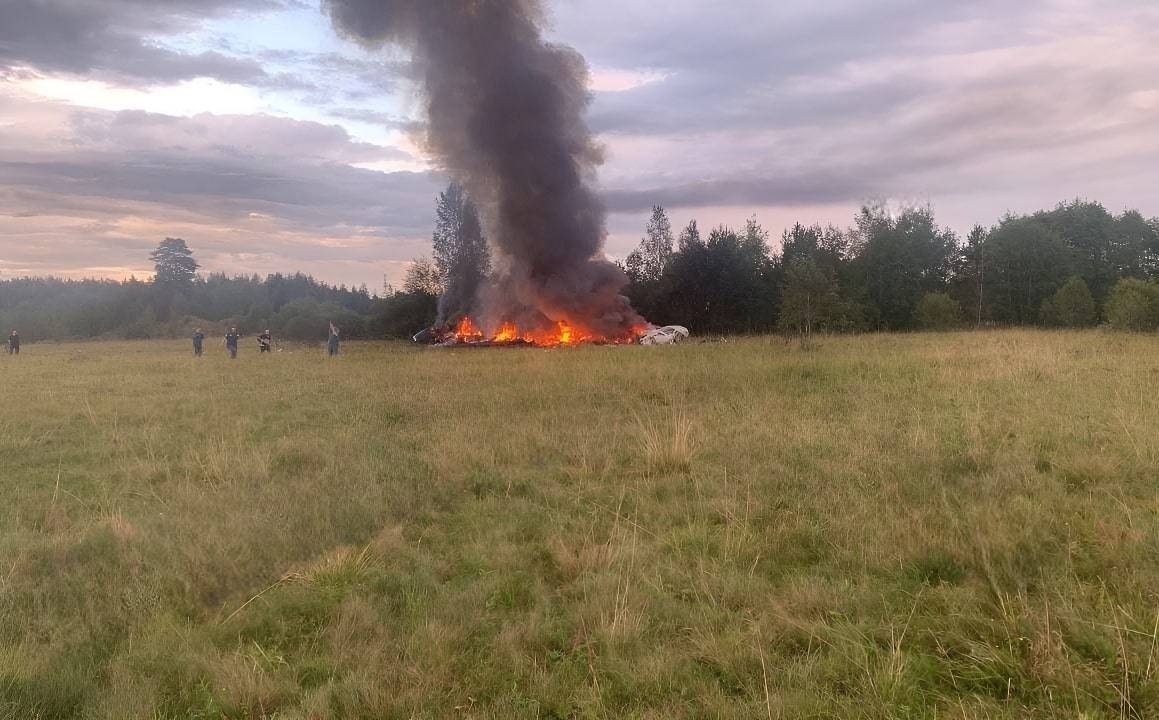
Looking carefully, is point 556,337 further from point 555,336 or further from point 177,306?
point 177,306

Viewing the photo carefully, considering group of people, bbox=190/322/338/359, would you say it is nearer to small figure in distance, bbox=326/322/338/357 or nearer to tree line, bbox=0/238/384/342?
small figure in distance, bbox=326/322/338/357

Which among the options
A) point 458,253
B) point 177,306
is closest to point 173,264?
point 177,306

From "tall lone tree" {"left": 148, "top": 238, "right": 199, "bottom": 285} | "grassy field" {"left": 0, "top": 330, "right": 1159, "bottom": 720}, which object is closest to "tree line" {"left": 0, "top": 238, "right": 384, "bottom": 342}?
"tall lone tree" {"left": 148, "top": 238, "right": 199, "bottom": 285}

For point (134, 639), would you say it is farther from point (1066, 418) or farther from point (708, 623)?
point (1066, 418)

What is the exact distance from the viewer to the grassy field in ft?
11.2

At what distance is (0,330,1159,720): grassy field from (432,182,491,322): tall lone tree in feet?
135

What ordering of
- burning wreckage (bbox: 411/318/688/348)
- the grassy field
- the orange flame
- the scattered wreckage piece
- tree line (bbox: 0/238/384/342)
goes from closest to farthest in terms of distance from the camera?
the grassy field, the scattered wreckage piece, burning wreckage (bbox: 411/318/688/348), the orange flame, tree line (bbox: 0/238/384/342)

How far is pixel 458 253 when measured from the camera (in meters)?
56.3

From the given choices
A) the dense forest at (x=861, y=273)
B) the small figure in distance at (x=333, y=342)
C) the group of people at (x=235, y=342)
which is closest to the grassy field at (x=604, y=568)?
the small figure in distance at (x=333, y=342)

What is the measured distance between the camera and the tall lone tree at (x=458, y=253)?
51688 mm

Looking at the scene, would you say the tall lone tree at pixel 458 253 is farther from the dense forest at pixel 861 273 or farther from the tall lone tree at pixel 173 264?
the tall lone tree at pixel 173 264

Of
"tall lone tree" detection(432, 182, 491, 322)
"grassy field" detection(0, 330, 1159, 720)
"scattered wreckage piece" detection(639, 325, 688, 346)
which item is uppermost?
"tall lone tree" detection(432, 182, 491, 322)

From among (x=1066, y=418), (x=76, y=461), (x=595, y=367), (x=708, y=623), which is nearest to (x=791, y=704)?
(x=708, y=623)

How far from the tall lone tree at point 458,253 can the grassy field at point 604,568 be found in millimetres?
41179
